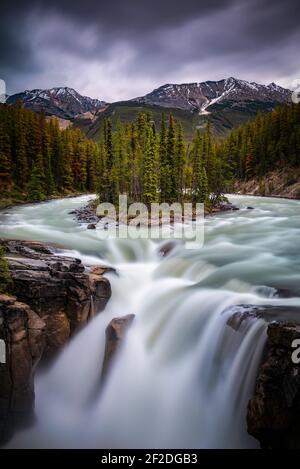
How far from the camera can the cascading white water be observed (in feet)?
32.8

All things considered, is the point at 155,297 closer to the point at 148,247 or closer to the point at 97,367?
the point at 97,367

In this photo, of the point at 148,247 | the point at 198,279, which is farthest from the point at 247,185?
the point at 198,279

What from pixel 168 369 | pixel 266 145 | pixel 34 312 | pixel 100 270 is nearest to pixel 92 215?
pixel 100 270

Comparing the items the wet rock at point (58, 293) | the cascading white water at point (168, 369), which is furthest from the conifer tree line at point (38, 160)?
the wet rock at point (58, 293)

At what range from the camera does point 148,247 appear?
925 inches

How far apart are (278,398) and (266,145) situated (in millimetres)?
84026

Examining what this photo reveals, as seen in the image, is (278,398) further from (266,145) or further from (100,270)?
(266,145)

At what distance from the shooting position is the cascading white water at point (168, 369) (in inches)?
393

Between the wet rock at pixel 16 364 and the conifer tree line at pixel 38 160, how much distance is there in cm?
4652

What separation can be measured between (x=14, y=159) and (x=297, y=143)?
54.8 m

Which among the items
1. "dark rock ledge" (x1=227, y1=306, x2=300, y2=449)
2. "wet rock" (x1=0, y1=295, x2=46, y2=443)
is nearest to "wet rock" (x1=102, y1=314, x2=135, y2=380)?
"wet rock" (x1=0, y1=295, x2=46, y2=443)

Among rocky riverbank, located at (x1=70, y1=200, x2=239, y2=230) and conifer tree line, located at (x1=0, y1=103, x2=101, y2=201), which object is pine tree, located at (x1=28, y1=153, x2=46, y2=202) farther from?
rocky riverbank, located at (x1=70, y1=200, x2=239, y2=230)

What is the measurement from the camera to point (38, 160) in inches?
2451

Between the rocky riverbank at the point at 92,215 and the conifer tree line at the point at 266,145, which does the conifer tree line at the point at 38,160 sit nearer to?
the rocky riverbank at the point at 92,215
